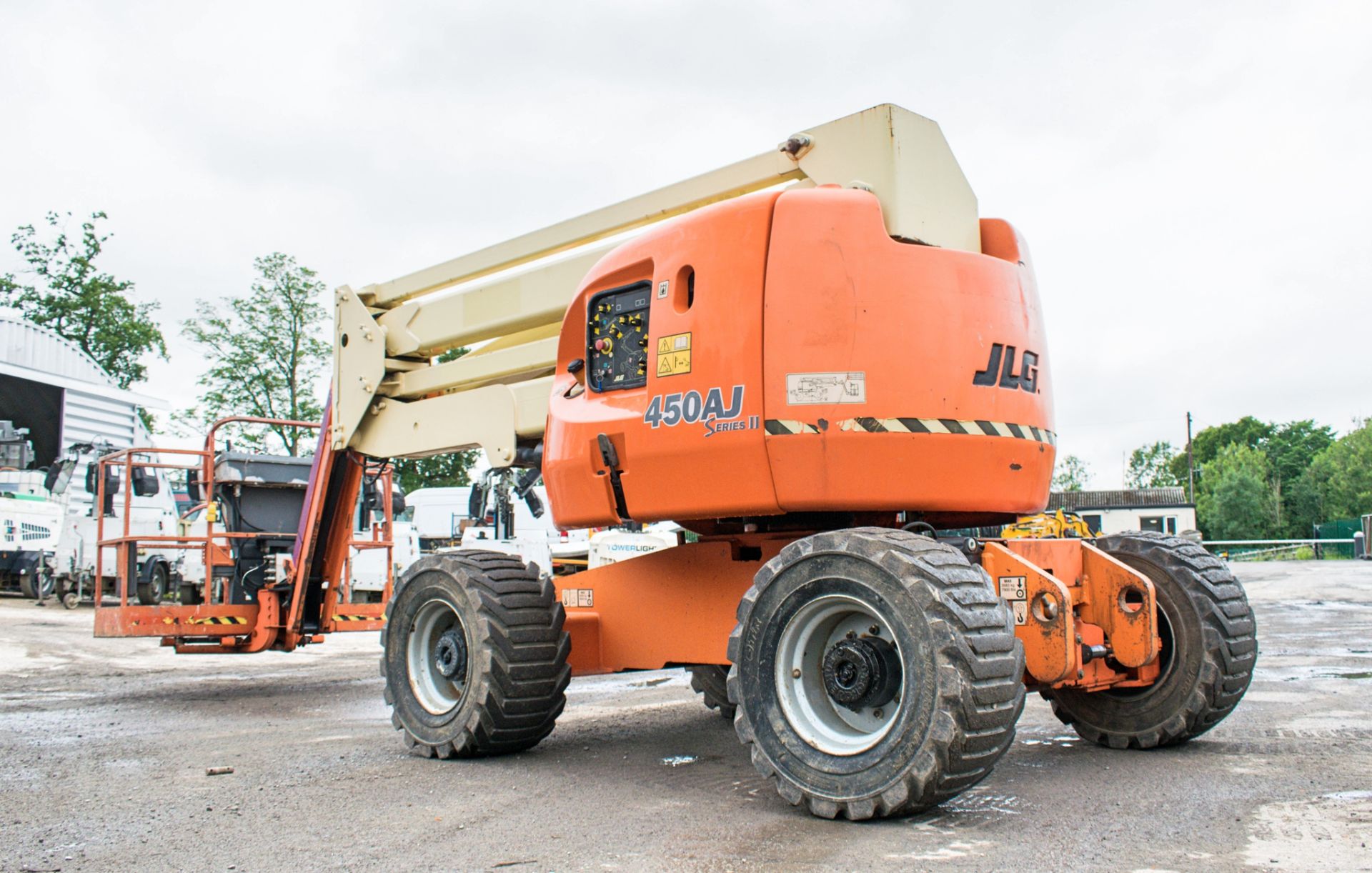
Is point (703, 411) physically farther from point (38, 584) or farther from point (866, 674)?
point (38, 584)

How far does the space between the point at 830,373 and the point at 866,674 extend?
4.56 feet

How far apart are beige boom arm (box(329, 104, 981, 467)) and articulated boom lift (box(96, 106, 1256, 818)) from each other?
0.08ft

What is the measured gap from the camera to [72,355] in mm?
32250

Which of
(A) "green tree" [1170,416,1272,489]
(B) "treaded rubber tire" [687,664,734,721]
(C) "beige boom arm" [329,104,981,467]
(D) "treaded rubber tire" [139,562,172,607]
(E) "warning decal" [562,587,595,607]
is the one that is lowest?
(B) "treaded rubber tire" [687,664,734,721]

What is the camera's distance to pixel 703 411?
5637 millimetres

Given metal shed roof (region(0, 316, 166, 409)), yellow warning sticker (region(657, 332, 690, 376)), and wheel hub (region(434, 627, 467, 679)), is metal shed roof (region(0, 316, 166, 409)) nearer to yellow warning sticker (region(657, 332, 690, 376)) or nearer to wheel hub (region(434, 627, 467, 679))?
wheel hub (region(434, 627, 467, 679))

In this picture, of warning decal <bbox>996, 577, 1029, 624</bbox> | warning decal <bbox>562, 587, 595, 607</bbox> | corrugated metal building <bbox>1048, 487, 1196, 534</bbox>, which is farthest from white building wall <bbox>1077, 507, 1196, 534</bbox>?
warning decal <bbox>996, 577, 1029, 624</bbox>

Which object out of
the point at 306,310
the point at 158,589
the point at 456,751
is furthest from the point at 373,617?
the point at 306,310

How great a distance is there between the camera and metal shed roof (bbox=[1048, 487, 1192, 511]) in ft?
222

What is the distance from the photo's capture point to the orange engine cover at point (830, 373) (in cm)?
533

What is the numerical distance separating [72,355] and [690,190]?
1209 inches

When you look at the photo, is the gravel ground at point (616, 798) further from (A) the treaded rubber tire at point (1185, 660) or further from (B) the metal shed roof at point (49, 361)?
(B) the metal shed roof at point (49, 361)

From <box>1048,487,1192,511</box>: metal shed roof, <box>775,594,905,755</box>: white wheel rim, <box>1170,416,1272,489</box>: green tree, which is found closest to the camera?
<box>775,594,905,755</box>: white wheel rim

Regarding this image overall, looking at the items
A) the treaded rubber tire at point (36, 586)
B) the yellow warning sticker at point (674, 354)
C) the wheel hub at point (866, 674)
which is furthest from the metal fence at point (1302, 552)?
the wheel hub at point (866, 674)
